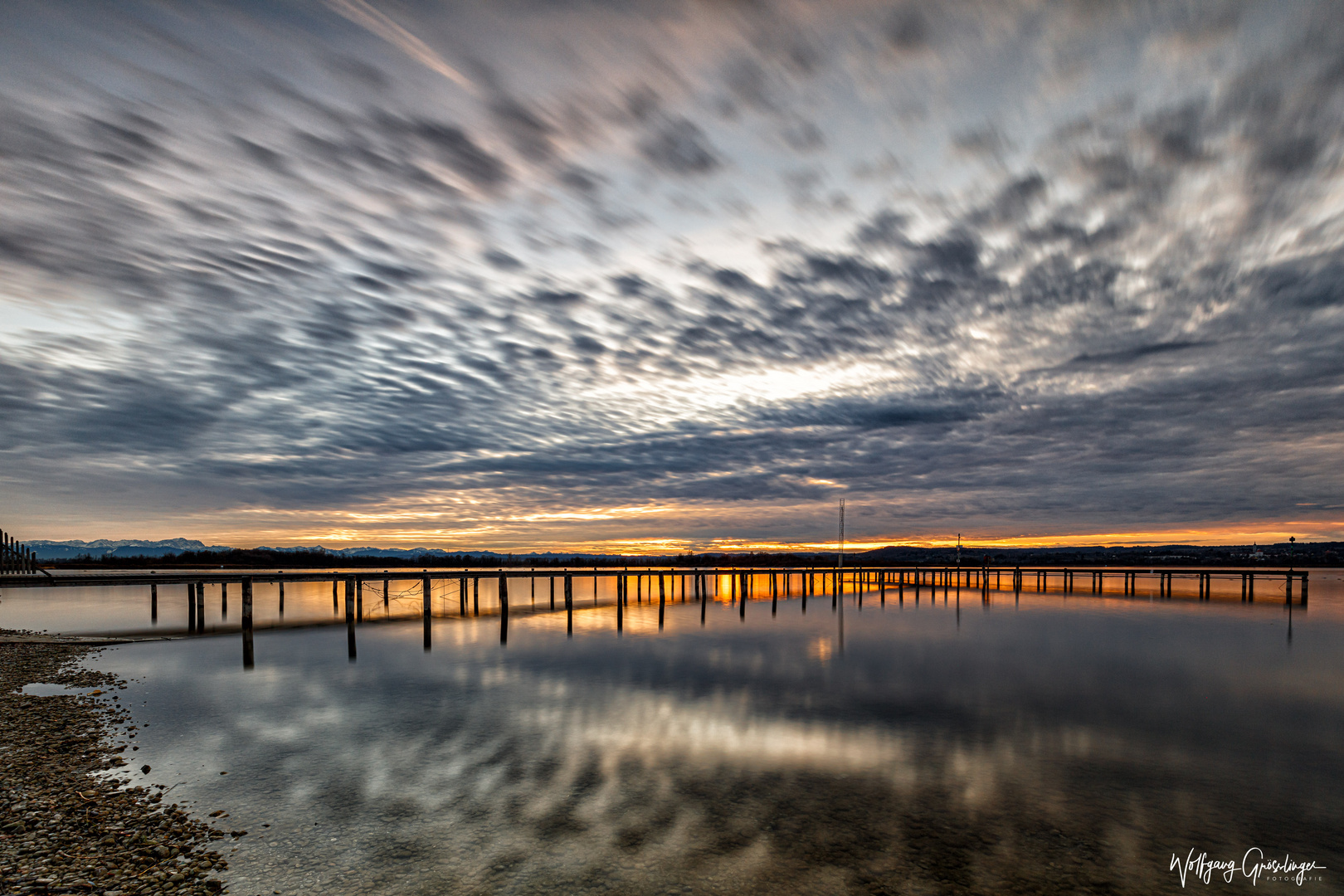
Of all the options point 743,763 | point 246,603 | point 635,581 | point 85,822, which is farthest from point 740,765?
point 635,581

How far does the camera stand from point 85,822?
10.5 m

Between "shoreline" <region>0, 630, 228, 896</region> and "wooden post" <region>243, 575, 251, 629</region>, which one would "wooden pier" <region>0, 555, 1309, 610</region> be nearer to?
"wooden post" <region>243, 575, 251, 629</region>

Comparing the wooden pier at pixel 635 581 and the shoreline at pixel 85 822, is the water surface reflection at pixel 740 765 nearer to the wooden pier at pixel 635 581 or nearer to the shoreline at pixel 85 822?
the shoreline at pixel 85 822

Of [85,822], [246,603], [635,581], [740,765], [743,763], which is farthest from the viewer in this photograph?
[635,581]

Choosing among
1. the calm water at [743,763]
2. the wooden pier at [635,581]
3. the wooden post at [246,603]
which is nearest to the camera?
the calm water at [743,763]

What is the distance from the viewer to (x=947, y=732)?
60.7 feet

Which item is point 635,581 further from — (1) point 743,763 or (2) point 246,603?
(1) point 743,763

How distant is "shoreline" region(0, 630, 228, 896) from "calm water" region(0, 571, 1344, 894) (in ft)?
2.33

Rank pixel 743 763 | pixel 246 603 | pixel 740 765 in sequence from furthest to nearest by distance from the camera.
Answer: pixel 246 603 < pixel 743 763 < pixel 740 765

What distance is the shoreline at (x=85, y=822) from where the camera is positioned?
8734 mm

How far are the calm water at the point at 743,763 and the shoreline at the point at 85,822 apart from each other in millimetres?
710

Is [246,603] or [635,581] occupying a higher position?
[246,603]

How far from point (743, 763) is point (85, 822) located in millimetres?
12410

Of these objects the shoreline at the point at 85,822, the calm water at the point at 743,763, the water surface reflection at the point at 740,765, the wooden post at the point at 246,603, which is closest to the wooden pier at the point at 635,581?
the wooden post at the point at 246,603
